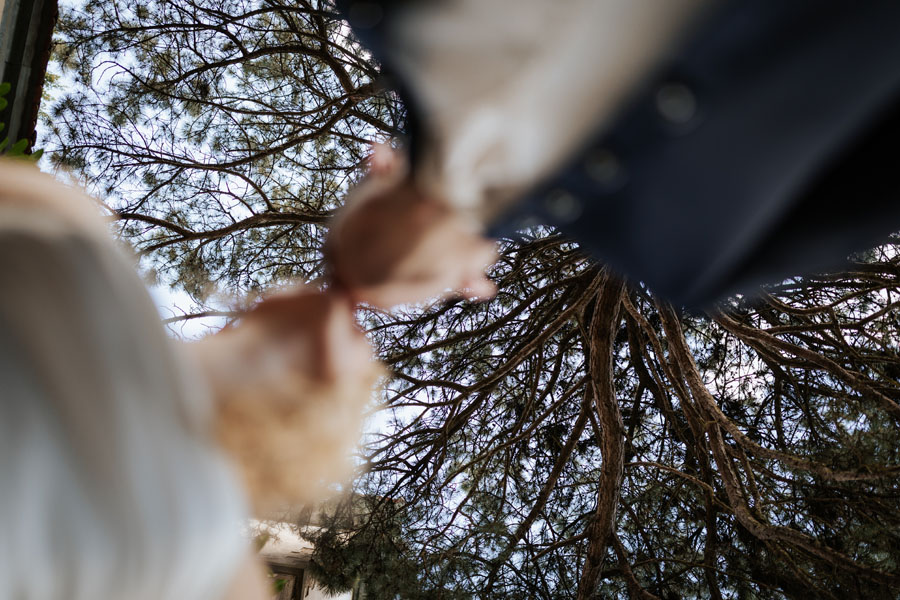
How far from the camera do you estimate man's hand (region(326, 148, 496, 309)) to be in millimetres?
392

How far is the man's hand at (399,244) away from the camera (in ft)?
1.29

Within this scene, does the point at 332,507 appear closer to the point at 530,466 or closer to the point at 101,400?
the point at 530,466

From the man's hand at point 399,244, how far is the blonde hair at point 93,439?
131 mm

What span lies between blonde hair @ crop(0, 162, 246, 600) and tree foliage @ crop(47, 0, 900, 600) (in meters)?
2.97

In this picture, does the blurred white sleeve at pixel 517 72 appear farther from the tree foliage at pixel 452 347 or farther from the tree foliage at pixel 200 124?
the tree foliage at pixel 200 124

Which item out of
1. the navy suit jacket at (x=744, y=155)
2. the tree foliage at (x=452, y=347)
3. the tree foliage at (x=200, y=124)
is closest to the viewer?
the navy suit jacket at (x=744, y=155)

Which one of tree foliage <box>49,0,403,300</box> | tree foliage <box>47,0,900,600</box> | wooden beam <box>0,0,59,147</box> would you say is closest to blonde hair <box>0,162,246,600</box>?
tree foliage <box>47,0,900,600</box>

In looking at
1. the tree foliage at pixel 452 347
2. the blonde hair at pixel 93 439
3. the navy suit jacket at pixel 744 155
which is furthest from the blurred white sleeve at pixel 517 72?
the tree foliage at pixel 452 347

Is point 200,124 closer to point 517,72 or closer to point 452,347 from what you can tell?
point 452,347

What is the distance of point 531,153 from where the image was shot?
0.36 meters

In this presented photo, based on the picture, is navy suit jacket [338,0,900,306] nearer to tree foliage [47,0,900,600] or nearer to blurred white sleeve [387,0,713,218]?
blurred white sleeve [387,0,713,218]

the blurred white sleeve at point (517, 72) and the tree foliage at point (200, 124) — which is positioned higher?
the tree foliage at point (200, 124)

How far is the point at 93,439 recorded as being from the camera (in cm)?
34

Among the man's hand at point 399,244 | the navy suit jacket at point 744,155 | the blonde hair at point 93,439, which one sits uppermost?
the navy suit jacket at point 744,155
